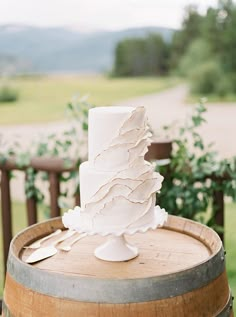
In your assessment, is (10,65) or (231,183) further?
(10,65)

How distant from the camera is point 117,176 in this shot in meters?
0.78

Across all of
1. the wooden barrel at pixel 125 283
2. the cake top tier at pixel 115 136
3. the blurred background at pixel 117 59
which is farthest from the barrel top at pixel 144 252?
the blurred background at pixel 117 59

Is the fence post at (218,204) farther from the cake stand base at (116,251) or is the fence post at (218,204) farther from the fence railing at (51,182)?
the cake stand base at (116,251)

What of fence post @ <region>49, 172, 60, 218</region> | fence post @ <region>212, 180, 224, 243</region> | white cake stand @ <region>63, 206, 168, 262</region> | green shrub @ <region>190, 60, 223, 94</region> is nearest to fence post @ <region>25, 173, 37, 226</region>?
fence post @ <region>49, 172, 60, 218</region>

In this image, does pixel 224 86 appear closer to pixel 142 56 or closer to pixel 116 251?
pixel 142 56

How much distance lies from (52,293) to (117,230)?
0.45ft

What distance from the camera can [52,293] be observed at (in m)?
0.74

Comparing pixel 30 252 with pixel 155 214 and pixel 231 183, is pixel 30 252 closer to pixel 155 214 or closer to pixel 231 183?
pixel 155 214

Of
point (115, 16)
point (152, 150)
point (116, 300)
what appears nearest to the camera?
point (116, 300)

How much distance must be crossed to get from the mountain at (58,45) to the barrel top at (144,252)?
192cm

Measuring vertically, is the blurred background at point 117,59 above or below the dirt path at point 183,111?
above

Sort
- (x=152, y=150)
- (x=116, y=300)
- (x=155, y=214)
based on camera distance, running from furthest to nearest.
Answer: (x=152, y=150) < (x=155, y=214) < (x=116, y=300)

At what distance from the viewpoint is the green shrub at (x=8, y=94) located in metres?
2.86

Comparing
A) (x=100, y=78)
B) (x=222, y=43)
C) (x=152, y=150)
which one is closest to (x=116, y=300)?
(x=152, y=150)
